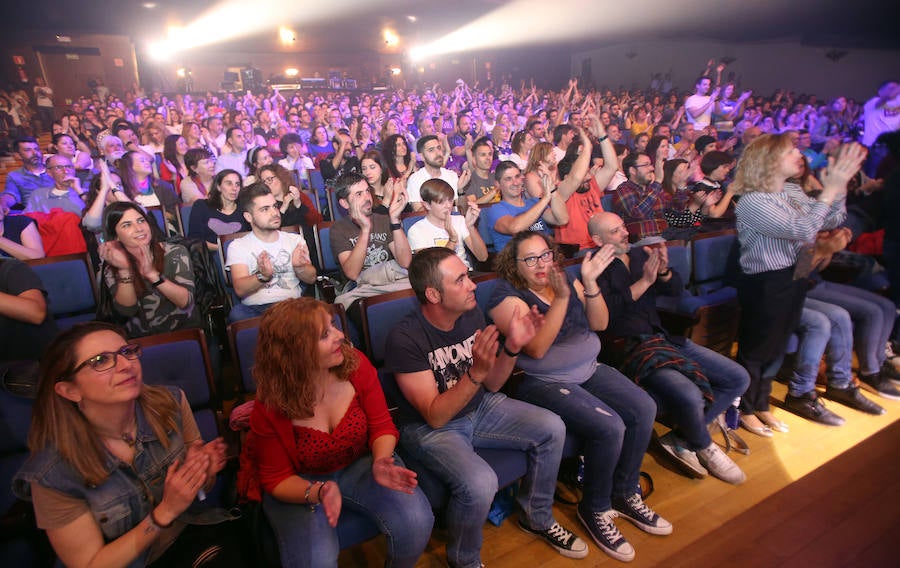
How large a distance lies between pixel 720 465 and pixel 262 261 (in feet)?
7.73

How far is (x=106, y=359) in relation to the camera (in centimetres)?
118

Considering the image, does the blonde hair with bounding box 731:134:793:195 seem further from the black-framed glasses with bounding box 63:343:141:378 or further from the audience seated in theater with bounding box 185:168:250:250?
the audience seated in theater with bounding box 185:168:250:250

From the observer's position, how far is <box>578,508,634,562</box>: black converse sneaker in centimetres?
170

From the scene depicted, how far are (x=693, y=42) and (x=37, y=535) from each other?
997 centimetres

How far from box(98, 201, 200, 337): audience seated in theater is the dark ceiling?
5739 mm

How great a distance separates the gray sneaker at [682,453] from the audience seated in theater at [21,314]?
263cm

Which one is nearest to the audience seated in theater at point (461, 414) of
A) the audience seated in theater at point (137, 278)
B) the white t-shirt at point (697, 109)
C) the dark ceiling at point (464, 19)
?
the audience seated in theater at point (137, 278)

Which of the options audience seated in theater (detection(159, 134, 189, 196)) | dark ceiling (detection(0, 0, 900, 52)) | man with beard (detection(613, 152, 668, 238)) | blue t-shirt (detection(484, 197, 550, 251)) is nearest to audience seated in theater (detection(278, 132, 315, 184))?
audience seated in theater (detection(159, 134, 189, 196))

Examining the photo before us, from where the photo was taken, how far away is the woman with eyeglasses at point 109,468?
1.10 meters

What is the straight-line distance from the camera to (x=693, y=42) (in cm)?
815

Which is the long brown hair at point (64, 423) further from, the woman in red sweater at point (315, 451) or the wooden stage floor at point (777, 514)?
the wooden stage floor at point (777, 514)

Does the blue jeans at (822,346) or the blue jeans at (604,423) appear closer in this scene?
the blue jeans at (604,423)

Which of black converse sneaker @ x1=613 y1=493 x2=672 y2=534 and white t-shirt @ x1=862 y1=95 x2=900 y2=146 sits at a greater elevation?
white t-shirt @ x1=862 y1=95 x2=900 y2=146

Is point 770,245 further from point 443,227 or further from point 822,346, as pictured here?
point 443,227
